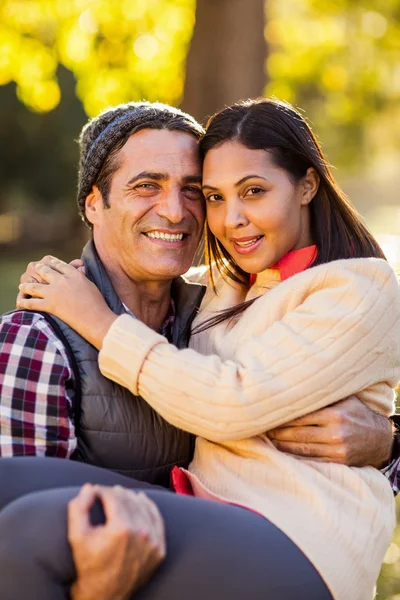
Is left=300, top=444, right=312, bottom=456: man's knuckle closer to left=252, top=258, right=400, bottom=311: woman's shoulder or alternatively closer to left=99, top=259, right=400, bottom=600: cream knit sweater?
left=99, top=259, right=400, bottom=600: cream knit sweater

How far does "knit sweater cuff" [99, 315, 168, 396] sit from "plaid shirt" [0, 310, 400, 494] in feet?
0.59

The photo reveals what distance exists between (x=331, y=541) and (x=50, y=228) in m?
24.8

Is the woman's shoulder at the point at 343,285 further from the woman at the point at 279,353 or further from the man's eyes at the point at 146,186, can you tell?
the man's eyes at the point at 146,186

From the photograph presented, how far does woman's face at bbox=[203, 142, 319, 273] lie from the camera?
320 cm

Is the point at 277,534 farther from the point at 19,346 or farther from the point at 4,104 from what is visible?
the point at 4,104

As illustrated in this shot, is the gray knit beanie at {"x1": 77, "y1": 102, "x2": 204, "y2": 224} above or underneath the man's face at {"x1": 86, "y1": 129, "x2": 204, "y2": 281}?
above

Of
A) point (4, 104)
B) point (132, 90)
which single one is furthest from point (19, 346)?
point (4, 104)

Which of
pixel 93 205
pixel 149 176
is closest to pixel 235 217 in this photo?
pixel 149 176

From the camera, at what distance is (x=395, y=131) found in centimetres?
2920

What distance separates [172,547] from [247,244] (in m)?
1.28

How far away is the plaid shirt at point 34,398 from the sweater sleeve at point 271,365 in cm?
19

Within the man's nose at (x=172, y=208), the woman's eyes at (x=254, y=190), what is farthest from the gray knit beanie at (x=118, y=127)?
the woman's eyes at (x=254, y=190)

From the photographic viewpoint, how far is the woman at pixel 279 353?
8.55ft

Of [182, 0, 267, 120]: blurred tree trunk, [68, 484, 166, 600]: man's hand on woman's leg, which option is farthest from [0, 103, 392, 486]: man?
[182, 0, 267, 120]: blurred tree trunk
